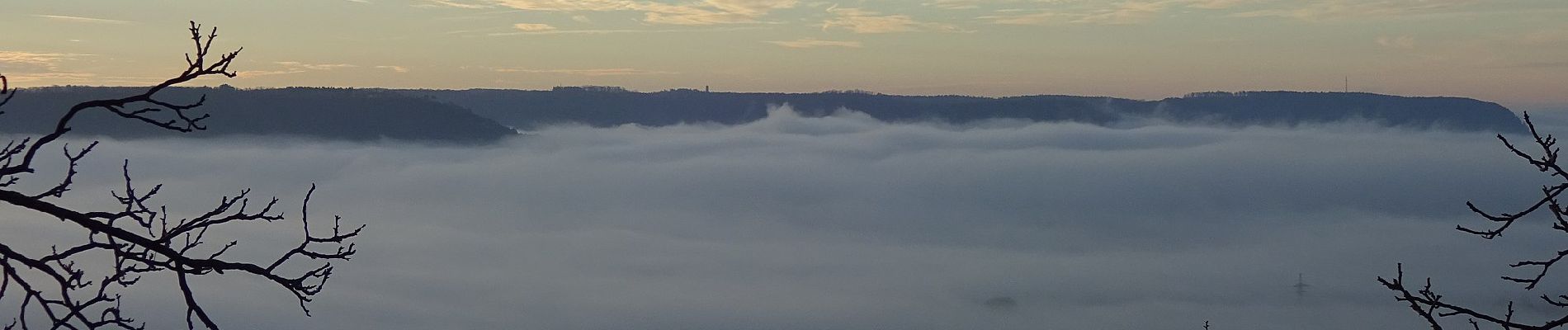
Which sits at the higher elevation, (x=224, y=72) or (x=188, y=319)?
(x=224, y=72)

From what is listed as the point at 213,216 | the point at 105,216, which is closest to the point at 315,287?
the point at 213,216

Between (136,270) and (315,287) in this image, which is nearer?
(136,270)

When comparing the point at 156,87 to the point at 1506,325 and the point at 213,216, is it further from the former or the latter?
the point at 1506,325

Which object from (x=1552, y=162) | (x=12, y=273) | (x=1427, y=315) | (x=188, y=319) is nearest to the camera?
(x=12, y=273)

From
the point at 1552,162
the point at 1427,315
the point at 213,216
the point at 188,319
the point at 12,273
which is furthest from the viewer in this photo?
the point at 1427,315

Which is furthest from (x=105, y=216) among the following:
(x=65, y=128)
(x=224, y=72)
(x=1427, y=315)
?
(x=1427, y=315)

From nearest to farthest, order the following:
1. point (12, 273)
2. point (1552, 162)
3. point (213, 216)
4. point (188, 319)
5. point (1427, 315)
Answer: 1. point (12, 273)
2. point (188, 319)
3. point (213, 216)
4. point (1552, 162)
5. point (1427, 315)

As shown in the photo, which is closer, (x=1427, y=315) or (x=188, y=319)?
(x=188, y=319)

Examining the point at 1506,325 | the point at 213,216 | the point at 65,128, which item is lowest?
the point at 1506,325

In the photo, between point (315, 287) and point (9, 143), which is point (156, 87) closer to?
point (9, 143)
